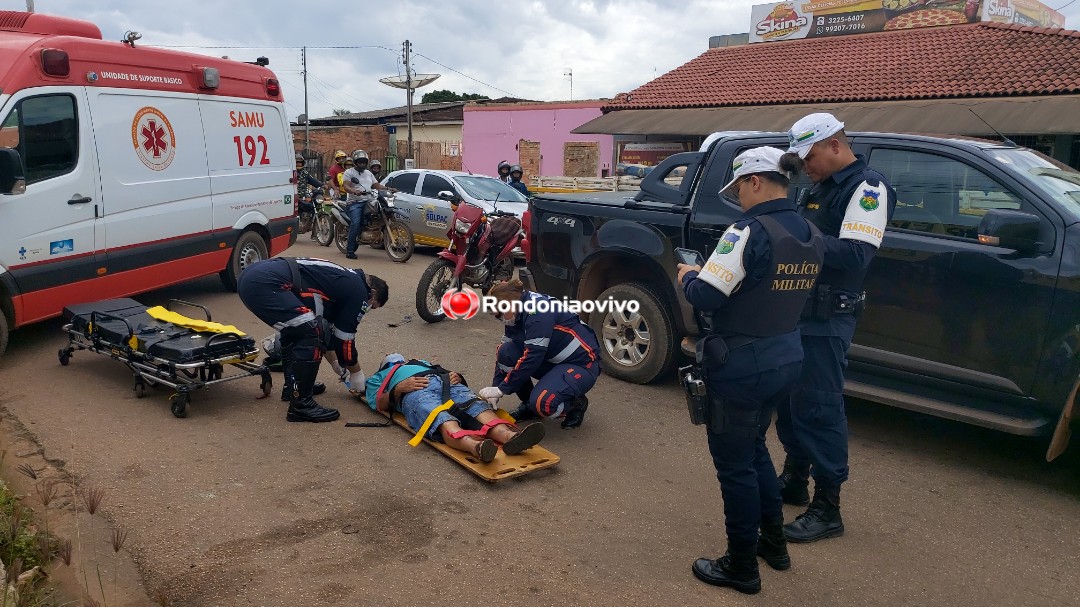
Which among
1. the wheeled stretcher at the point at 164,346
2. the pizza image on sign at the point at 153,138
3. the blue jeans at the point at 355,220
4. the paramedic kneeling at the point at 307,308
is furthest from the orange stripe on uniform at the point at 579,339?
the blue jeans at the point at 355,220

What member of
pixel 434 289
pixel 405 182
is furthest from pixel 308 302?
pixel 405 182

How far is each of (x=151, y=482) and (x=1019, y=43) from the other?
2008 centimetres

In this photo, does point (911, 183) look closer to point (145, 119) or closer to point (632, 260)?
point (632, 260)

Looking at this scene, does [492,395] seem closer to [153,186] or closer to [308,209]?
[153,186]

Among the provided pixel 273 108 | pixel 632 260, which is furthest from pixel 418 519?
pixel 273 108

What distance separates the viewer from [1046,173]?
14.9 ft

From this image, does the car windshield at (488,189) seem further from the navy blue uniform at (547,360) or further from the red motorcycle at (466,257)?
the navy blue uniform at (547,360)

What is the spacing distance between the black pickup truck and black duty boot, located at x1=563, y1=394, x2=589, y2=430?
103 cm

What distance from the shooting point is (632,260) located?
5.98 m

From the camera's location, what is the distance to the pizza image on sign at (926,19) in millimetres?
20000

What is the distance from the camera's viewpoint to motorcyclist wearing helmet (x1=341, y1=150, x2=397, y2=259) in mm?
12070

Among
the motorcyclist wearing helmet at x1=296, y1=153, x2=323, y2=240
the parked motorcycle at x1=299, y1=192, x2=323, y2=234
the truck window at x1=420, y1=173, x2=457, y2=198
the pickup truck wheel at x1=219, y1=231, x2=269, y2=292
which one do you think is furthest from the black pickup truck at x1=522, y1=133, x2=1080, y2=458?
the parked motorcycle at x1=299, y1=192, x2=323, y2=234

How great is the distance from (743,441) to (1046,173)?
2.95 meters

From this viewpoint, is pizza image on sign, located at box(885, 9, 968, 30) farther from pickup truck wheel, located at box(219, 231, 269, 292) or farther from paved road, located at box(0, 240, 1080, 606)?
pickup truck wheel, located at box(219, 231, 269, 292)
